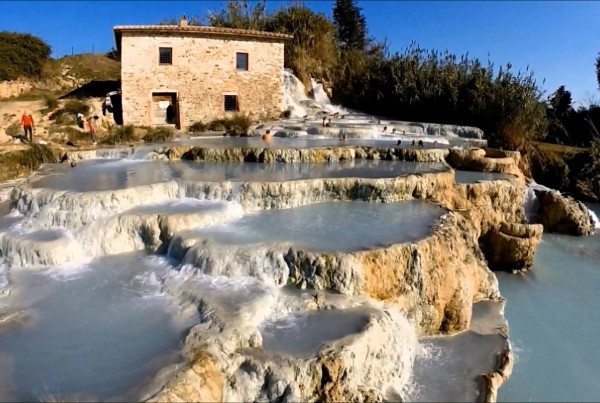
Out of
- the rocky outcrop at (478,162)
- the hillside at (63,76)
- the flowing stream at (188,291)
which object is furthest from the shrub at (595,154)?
the hillside at (63,76)

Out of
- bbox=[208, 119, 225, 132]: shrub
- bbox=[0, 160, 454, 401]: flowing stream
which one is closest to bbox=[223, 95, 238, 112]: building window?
bbox=[208, 119, 225, 132]: shrub

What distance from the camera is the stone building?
20562mm

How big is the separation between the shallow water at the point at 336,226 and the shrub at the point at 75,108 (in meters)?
13.5

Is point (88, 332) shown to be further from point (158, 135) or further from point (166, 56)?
point (166, 56)

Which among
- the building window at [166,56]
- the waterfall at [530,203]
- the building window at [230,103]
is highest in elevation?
the building window at [166,56]

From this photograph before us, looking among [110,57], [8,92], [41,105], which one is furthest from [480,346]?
[110,57]

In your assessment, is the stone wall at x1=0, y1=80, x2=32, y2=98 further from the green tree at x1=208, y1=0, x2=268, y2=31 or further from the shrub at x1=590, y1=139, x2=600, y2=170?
the shrub at x1=590, y1=139, x2=600, y2=170

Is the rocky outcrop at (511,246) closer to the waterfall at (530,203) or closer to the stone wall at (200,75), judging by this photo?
the waterfall at (530,203)

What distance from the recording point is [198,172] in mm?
12891

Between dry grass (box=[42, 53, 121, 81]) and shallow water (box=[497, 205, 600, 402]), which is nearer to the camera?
shallow water (box=[497, 205, 600, 402])

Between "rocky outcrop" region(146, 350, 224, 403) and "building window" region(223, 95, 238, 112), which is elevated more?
"building window" region(223, 95, 238, 112)

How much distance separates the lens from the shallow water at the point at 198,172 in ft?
38.8

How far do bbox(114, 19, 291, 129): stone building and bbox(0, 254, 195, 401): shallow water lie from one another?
44.8ft

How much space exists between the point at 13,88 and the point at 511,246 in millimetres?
26127
